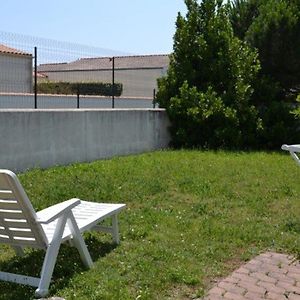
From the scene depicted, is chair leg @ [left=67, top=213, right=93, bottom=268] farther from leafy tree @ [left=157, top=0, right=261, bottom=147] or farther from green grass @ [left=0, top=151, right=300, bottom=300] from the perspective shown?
leafy tree @ [left=157, top=0, right=261, bottom=147]

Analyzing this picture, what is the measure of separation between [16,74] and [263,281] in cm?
1187

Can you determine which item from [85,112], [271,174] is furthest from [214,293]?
[85,112]

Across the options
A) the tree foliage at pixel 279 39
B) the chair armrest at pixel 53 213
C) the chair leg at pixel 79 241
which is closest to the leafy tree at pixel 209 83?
the tree foliage at pixel 279 39

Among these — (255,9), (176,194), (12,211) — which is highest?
(255,9)

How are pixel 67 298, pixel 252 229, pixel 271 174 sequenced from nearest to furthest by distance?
pixel 67 298 < pixel 252 229 < pixel 271 174

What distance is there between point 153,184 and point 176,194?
572 mm

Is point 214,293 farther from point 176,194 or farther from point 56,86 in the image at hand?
point 56,86

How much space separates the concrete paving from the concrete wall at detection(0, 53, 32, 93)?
27.6ft

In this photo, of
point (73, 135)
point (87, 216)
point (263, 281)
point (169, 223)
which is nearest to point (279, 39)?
point (73, 135)

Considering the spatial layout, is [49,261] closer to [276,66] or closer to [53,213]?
[53,213]

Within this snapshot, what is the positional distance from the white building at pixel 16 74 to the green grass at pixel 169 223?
3755 millimetres

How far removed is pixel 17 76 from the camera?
47.2 ft

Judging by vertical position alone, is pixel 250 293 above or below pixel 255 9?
below

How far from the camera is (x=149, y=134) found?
523 inches
